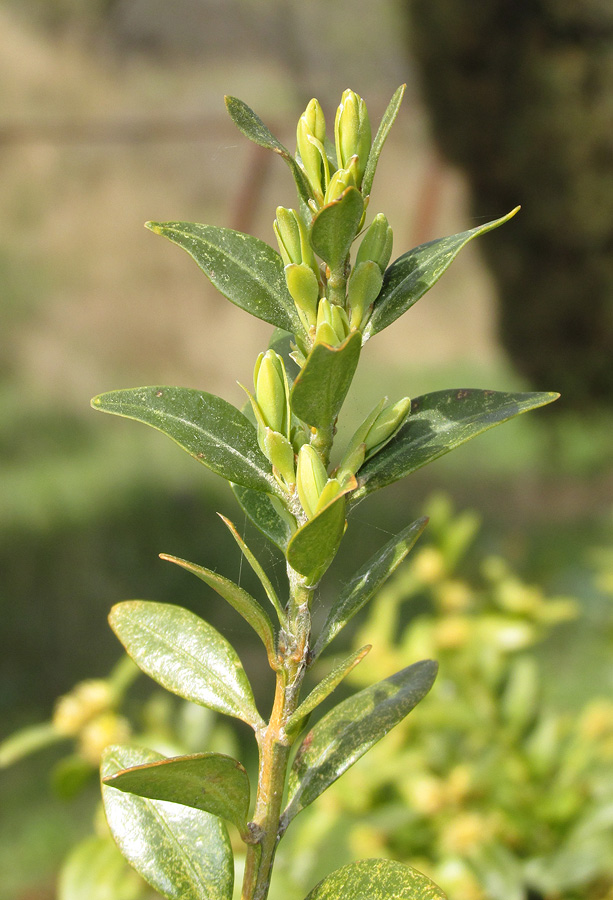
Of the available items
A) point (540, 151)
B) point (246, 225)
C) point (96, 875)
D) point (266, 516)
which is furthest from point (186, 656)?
point (540, 151)

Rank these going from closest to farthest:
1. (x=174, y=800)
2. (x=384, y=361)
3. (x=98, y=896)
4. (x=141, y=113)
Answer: (x=174, y=800)
(x=98, y=896)
(x=141, y=113)
(x=384, y=361)

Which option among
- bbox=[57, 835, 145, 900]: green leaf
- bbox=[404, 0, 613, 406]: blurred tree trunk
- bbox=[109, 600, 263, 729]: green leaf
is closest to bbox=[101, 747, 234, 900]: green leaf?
bbox=[109, 600, 263, 729]: green leaf

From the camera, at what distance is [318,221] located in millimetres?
267

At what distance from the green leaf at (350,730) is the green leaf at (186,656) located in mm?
29

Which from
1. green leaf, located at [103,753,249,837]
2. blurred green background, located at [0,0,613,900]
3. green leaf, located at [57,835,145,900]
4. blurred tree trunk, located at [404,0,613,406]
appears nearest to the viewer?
green leaf, located at [103,753,249,837]

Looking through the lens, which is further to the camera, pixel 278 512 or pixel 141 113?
pixel 141 113

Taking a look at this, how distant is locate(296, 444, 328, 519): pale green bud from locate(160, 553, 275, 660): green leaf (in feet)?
0.13

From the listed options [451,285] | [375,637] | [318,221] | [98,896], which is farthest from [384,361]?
[318,221]

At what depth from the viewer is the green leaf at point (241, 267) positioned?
0.30 meters

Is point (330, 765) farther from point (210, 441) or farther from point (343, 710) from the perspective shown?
point (210, 441)

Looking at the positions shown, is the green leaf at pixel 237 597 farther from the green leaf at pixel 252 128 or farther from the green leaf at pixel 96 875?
the green leaf at pixel 96 875

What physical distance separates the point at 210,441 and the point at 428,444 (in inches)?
3.1

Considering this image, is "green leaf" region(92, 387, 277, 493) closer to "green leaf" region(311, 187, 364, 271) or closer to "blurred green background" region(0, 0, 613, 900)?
Result: "green leaf" region(311, 187, 364, 271)

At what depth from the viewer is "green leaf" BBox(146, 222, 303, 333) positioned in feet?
0.99
